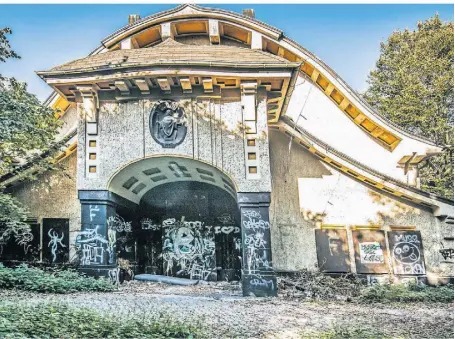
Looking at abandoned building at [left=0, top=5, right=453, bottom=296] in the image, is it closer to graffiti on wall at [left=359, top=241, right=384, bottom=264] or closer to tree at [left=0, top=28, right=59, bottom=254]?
graffiti on wall at [left=359, top=241, right=384, bottom=264]

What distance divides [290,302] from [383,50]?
65.6 feet

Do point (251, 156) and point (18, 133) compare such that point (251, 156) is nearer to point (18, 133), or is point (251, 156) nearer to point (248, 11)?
point (18, 133)

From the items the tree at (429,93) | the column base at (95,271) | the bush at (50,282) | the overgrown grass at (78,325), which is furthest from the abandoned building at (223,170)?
the tree at (429,93)

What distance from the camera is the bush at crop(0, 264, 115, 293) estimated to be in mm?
9484

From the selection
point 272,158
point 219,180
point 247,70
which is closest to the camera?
point 247,70

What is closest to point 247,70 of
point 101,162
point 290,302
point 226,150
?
point 226,150

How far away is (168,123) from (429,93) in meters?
15.5

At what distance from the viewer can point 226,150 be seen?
35.8 ft

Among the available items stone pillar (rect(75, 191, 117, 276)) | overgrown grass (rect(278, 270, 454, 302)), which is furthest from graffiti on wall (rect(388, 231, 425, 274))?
stone pillar (rect(75, 191, 117, 276))

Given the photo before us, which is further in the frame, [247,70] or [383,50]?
[383,50]

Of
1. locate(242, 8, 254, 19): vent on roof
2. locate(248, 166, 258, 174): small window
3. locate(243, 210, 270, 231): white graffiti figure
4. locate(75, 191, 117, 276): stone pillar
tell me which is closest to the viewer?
locate(243, 210, 270, 231): white graffiti figure

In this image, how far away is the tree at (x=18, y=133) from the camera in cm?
946

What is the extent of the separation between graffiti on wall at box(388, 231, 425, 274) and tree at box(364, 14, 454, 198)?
→ 8.26m

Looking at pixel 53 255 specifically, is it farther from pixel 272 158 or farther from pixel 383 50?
pixel 383 50
